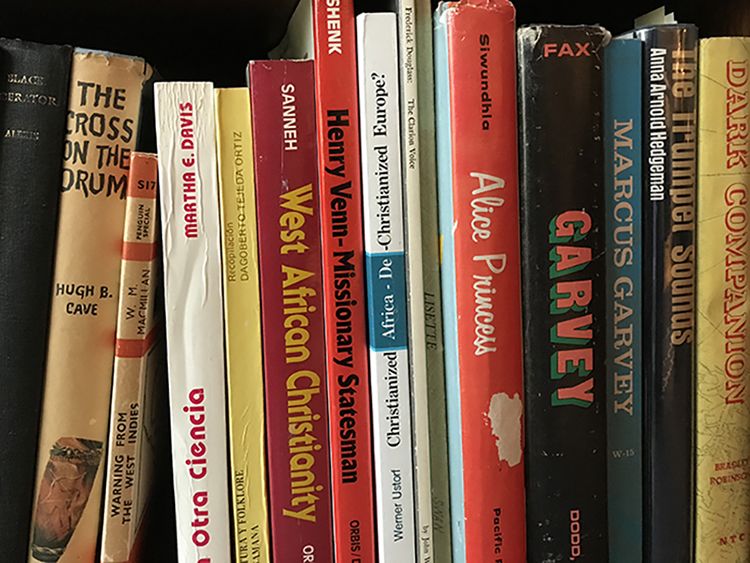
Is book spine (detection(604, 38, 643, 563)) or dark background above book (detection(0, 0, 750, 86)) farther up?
dark background above book (detection(0, 0, 750, 86))

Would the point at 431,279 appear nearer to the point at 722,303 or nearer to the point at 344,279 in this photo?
the point at 344,279

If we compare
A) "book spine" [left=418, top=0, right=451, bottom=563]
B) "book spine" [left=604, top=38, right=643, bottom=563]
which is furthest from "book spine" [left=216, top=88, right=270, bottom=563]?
"book spine" [left=604, top=38, right=643, bottom=563]

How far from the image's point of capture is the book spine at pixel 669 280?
1.62 ft

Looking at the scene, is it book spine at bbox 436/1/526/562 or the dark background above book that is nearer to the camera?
book spine at bbox 436/1/526/562

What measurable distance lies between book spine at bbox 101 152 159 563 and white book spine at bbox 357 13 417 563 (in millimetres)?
137

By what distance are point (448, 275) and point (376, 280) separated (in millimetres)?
44

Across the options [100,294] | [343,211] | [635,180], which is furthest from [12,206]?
[635,180]

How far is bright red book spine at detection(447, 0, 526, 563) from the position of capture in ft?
1.53

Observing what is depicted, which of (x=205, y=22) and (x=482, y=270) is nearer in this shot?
(x=482, y=270)

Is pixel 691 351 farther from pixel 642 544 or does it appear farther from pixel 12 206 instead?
pixel 12 206

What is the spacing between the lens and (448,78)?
469 millimetres

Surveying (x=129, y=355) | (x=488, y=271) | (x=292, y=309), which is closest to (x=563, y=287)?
(x=488, y=271)

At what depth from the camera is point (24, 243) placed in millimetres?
475

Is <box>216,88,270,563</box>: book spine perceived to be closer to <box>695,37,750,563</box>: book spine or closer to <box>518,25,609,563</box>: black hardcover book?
<box>518,25,609,563</box>: black hardcover book
